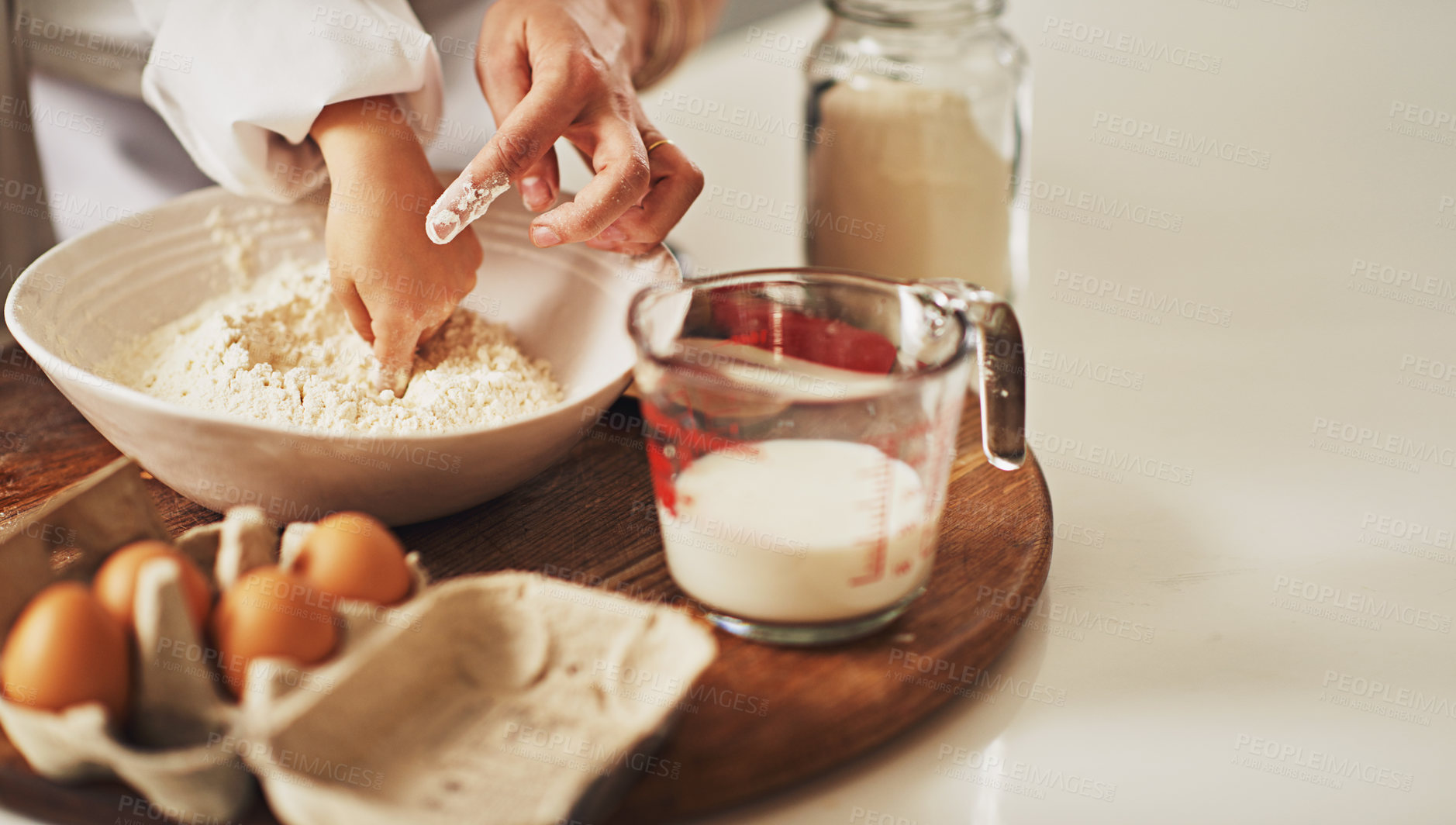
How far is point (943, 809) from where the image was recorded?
632 mm

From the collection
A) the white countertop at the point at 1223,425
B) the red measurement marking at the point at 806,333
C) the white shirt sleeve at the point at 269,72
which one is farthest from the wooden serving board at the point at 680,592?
the white shirt sleeve at the point at 269,72

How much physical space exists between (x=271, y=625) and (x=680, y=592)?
266 mm

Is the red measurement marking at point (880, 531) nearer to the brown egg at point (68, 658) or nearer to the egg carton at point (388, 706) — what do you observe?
the egg carton at point (388, 706)

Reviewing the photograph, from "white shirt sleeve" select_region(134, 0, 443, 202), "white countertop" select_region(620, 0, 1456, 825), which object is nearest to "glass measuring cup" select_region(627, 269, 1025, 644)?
"white countertop" select_region(620, 0, 1456, 825)

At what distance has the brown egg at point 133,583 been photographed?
1.91ft

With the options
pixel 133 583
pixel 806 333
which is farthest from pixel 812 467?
pixel 133 583

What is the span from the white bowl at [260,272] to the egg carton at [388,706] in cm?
7

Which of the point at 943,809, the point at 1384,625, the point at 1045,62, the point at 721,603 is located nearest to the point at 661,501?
the point at 721,603

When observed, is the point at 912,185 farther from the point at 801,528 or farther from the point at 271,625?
the point at 271,625

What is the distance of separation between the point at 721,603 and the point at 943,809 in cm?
17

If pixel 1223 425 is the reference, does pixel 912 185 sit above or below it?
above

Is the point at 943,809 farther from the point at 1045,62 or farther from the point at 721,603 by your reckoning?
the point at 1045,62

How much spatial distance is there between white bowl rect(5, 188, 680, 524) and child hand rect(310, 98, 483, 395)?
10 centimetres

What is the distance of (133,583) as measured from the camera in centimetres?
59
